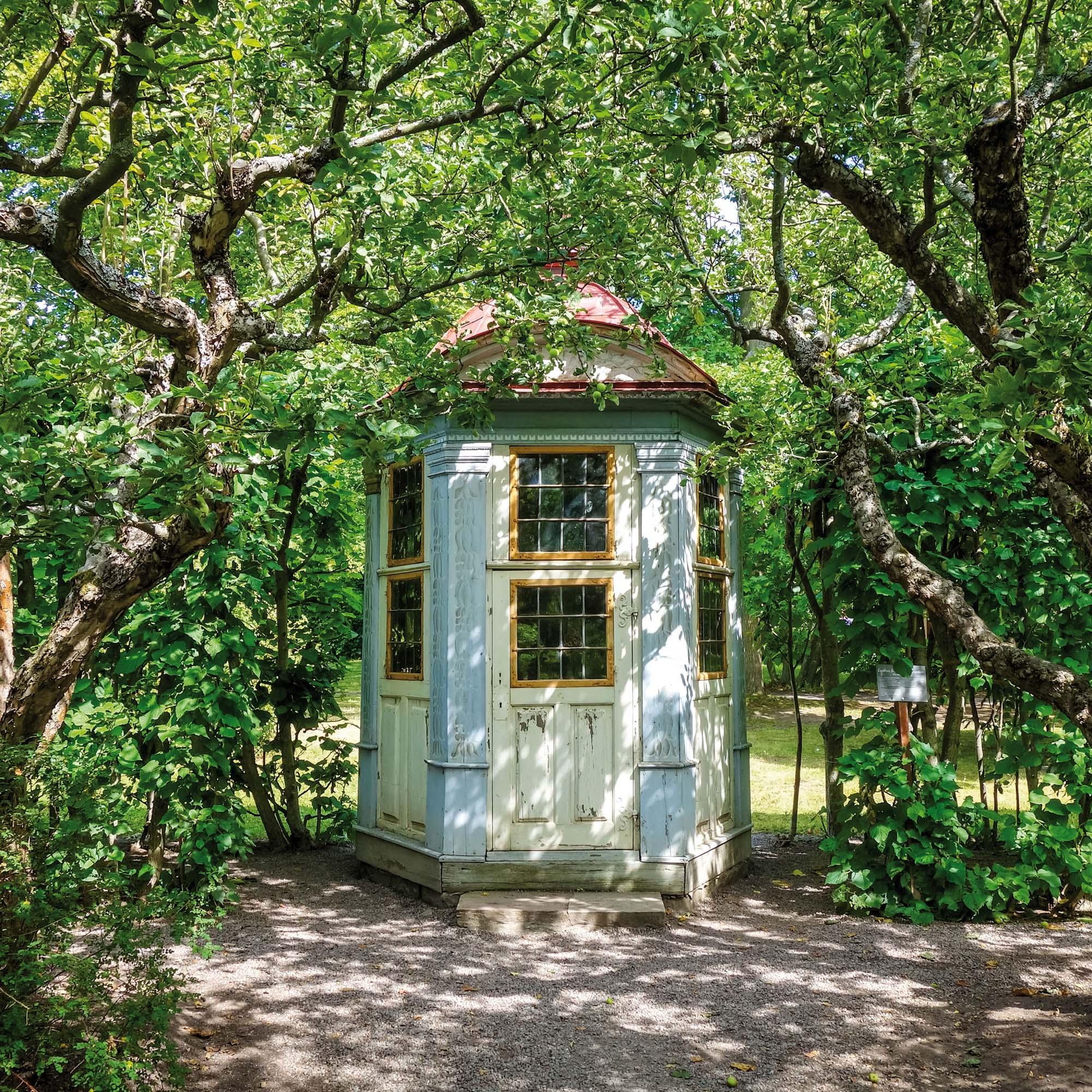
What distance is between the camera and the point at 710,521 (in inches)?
316

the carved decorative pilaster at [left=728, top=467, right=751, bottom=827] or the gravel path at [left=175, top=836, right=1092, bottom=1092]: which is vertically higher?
the carved decorative pilaster at [left=728, top=467, right=751, bottom=827]

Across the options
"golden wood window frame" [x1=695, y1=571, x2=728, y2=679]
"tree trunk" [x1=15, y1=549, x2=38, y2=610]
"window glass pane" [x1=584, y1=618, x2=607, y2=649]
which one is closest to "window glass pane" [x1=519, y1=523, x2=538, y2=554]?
"window glass pane" [x1=584, y1=618, x2=607, y2=649]

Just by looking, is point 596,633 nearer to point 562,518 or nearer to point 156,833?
point 562,518

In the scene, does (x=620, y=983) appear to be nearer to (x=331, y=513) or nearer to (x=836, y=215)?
(x=331, y=513)

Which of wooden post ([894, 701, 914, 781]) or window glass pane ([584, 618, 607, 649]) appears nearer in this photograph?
wooden post ([894, 701, 914, 781])

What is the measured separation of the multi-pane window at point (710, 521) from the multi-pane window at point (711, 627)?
0.18m

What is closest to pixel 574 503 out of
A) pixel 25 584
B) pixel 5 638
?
pixel 5 638

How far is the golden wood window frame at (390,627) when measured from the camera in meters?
7.47

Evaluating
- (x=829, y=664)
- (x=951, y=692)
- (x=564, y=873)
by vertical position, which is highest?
(x=829, y=664)

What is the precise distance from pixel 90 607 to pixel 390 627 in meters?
4.30

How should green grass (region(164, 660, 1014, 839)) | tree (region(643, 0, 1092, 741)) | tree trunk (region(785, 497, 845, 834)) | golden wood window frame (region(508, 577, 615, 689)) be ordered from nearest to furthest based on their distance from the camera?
tree (region(643, 0, 1092, 741)), golden wood window frame (region(508, 577, 615, 689)), tree trunk (region(785, 497, 845, 834)), green grass (region(164, 660, 1014, 839))

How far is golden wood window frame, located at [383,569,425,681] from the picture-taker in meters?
7.47

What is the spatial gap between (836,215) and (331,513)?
210 inches

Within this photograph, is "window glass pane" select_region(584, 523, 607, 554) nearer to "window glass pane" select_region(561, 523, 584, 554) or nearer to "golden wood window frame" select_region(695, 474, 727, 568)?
"window glass pane" select_region(561, 523, 584, 554)
